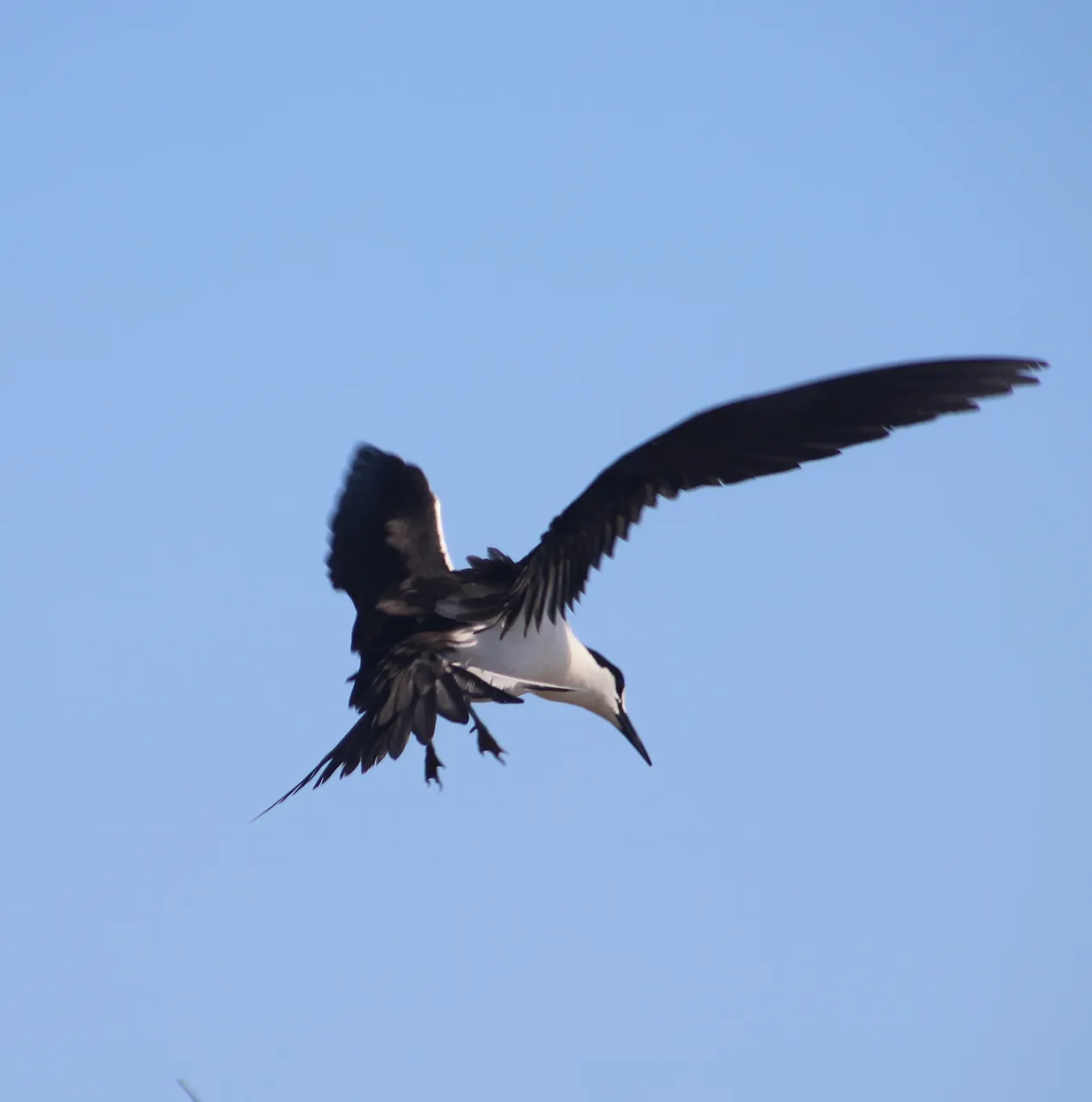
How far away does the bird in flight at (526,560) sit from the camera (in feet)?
16.6

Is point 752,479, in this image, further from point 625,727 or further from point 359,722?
point 625,727

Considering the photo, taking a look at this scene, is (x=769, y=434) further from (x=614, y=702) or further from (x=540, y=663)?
(x=614, y=702)

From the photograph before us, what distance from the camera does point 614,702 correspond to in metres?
8.02

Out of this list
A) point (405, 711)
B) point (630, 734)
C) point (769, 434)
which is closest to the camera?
point (769, 434)

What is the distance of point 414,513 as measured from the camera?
7.58 metres

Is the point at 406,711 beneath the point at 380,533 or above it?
beneath

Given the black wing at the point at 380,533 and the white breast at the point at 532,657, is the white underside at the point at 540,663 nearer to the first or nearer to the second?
the white breast at the point at 532,657

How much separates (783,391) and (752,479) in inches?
11.2

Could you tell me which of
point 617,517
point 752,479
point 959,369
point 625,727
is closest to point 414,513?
point 625,727

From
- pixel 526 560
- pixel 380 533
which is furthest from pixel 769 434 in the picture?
pixel 380 533

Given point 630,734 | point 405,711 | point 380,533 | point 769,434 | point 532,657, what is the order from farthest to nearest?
Result: point 630,734 < point 380,533 < point 532,657 < point 405,711 < point 769,434

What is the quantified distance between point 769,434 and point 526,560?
1271 mm

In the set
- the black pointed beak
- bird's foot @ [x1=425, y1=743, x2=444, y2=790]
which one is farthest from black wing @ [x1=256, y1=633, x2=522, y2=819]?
the black pointed beak

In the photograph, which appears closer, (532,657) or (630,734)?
(532,657)
